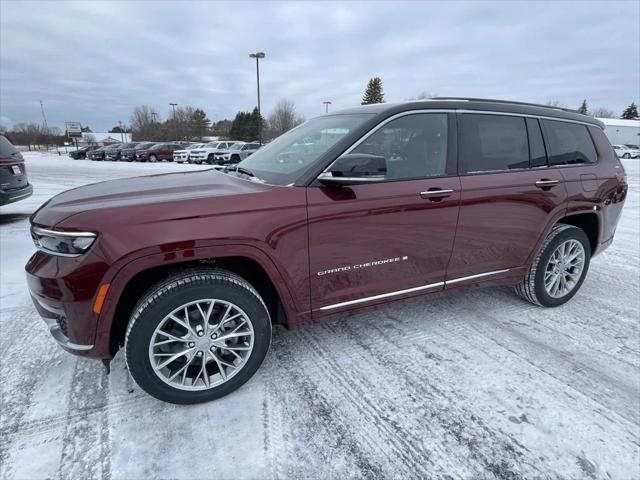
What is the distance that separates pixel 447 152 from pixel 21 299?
4219mm

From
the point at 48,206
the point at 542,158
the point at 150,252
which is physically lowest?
the point at 150,252

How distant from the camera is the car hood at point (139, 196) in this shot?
6.75 ft

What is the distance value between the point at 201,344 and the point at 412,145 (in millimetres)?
2023

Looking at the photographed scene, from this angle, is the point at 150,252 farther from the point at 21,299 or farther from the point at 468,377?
the point at 21,299

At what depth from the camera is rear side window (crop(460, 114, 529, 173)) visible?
2.90m

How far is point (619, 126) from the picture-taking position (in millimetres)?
62062

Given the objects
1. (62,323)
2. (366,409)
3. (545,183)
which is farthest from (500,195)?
(62,323)

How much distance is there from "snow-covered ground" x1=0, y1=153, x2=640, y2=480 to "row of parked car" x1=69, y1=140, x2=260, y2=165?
867 inches

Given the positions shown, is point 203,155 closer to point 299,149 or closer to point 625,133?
point 299,149

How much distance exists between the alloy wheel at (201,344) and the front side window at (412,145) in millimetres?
1438

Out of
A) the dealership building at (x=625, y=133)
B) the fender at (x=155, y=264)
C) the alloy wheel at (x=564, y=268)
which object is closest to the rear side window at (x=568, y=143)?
the alloy wheel at (x=564, y=268)

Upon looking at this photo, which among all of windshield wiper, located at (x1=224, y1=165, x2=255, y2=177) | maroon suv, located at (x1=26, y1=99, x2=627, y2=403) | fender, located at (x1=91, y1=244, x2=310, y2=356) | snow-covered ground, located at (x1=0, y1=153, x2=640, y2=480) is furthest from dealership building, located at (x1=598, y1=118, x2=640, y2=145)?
fender, located at (x1=91, y1=244, x2=310, y2=356)

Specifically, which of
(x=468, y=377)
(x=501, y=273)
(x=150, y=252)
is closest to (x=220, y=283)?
(x=150, y=252)

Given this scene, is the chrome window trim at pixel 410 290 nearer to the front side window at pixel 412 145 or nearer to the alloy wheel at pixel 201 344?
the alloy wheel at pixel 201 344
